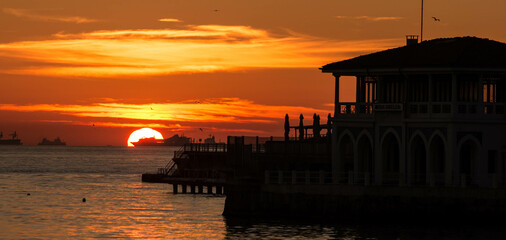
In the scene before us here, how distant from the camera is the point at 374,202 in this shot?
203 ft

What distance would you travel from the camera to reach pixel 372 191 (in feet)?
203

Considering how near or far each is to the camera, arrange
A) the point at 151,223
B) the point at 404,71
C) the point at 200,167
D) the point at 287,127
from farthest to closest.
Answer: the point at 200,167 < the point at 287,127 < the point at 151,223 < the point at 404,71

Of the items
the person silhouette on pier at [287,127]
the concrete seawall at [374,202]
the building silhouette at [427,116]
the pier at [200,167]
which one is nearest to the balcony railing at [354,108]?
the building silhouette at [427,116]

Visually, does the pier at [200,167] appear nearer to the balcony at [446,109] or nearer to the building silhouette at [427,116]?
the building silhouette at [427,116]

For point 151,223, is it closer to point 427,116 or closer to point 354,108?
point 354,108

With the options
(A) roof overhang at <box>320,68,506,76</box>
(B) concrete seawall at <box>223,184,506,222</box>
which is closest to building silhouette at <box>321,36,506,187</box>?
(A) roof overhang at <box>320,68,506,76</box>

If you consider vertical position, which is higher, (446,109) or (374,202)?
(446,109)

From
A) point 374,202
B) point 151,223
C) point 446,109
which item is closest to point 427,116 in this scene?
point 446,109

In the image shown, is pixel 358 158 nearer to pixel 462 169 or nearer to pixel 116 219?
pixel 462 169

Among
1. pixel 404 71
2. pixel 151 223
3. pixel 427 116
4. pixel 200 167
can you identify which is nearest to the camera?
pixel 427 116

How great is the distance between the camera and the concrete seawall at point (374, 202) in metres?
60.5

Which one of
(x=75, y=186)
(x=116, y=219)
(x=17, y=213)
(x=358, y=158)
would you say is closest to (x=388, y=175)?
(x=358, y=158)

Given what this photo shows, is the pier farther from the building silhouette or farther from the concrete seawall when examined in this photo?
the concrete seawall

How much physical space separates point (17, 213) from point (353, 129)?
30908 mm
